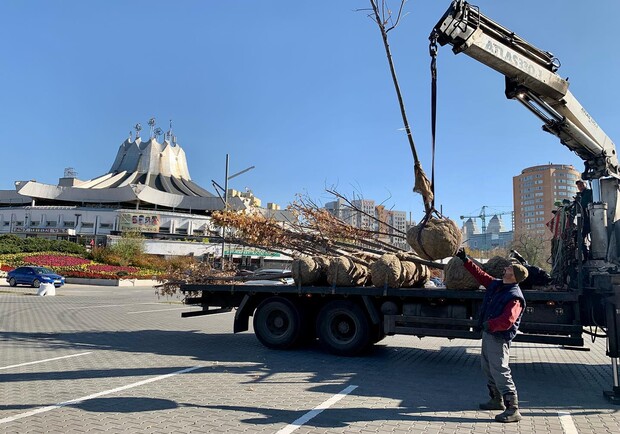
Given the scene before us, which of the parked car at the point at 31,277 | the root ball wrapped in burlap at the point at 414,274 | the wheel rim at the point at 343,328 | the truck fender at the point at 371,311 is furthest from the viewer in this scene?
the parked car at the point at 31,277

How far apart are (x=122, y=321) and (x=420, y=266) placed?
32.7 feet

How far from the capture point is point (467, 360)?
32.2ft

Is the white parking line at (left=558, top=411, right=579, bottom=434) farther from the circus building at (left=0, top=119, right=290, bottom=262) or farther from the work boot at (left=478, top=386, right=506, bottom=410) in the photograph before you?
the circus building at (left=0, top=119, right=290, bottom=262)

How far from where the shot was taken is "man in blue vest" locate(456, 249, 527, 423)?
219 inches

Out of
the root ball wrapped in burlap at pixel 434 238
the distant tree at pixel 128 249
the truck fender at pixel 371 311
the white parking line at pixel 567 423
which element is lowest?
the white parking line at pixel 567 423

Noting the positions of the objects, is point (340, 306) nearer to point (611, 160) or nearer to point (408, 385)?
point (408, 385)

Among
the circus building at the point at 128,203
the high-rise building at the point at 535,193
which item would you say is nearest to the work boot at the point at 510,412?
the circus building at the point at 128,203

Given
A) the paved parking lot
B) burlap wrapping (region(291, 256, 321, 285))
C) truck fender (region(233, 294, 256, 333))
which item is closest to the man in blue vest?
the paved parking lot

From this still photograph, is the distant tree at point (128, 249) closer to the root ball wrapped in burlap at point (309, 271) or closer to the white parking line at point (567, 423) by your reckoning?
the root ball wrapped in burlap at point (309, 271)

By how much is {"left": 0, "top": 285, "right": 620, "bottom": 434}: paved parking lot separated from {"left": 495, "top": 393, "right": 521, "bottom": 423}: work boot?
0.29ft

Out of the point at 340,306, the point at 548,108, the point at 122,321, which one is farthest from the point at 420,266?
the point at 122,321

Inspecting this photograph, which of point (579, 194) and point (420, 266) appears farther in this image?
point (420, 266)

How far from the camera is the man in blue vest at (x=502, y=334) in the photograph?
219 inches

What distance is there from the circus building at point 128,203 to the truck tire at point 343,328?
40.8m
